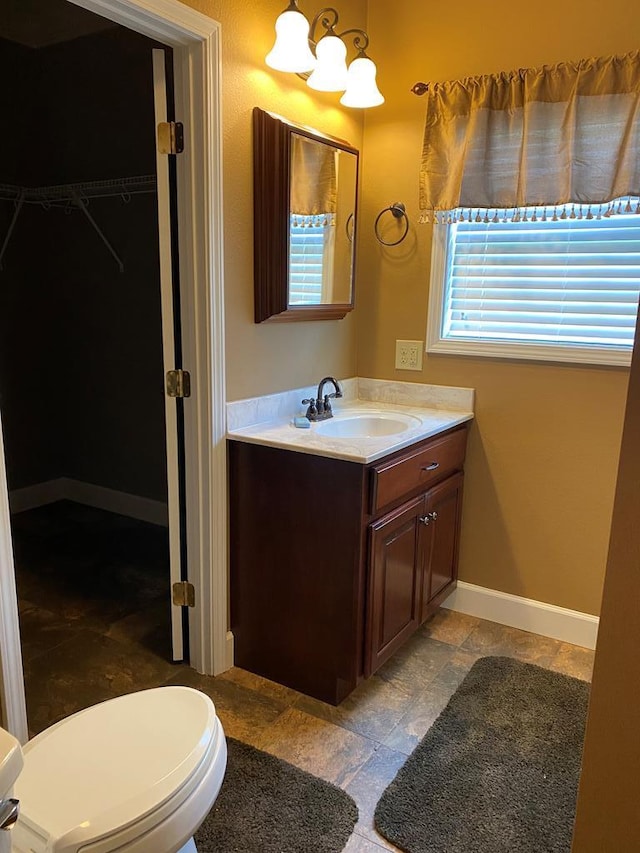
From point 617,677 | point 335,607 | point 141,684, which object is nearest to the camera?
point 617,677

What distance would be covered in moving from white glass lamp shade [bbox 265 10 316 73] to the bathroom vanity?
1.21 meters

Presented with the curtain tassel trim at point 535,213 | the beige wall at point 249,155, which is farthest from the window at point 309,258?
the curtain tassel trim at point 535,213

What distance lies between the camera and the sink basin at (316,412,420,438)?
2.52 meters

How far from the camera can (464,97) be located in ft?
8.06

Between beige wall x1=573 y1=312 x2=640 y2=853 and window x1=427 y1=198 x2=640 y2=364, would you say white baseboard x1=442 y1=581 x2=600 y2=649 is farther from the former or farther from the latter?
beige wall x1=573 y1=312 x2=640 y2=853

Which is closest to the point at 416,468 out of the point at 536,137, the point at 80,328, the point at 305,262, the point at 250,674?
the point at 305,262

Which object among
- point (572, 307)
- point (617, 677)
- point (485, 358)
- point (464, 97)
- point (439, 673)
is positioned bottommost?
point (439, 673)

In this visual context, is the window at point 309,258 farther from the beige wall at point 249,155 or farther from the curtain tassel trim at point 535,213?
the curtain tassel trim at point 535,213

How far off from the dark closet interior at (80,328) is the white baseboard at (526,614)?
1.31 m

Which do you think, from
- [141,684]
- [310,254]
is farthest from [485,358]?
[141,684]

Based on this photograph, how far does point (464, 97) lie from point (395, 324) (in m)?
0.92

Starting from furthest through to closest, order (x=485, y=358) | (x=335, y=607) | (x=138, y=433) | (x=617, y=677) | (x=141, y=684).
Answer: (x=138, y=433), (x=485, y=358), (x=141, y=684), (x=335, y=607), (x=617, y=677)

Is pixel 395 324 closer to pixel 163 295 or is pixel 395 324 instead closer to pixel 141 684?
pixel 163 295

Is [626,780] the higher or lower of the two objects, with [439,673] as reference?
higher
